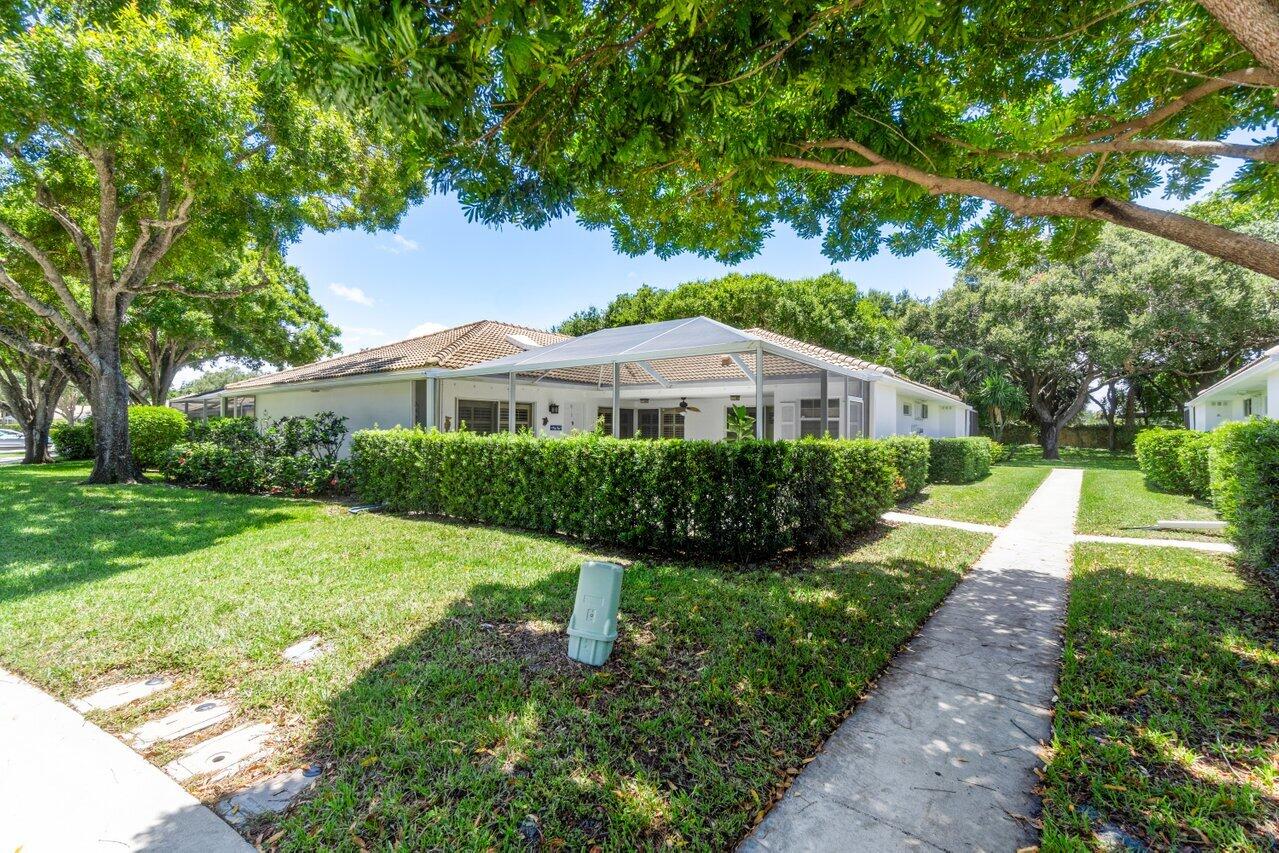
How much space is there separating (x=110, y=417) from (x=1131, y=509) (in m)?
23.7

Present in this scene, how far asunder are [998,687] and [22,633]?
25.2ft

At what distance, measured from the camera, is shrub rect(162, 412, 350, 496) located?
1253 centimetres

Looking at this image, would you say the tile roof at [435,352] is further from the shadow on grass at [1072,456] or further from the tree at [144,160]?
the shadow on grass at [1072,456]

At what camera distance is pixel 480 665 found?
12.8 feet

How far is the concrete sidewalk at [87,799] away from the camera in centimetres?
232

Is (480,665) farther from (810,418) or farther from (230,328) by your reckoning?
(230,328)

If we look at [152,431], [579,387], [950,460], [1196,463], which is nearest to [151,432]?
[152,431]

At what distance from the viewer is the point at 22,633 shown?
4.41m

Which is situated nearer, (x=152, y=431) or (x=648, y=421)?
(x=152, y=431)

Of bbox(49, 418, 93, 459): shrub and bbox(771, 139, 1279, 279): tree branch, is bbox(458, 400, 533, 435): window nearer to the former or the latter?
bbox(771, 139, 1279, 279): tree branch

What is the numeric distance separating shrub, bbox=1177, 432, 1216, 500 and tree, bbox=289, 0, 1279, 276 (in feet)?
29.8

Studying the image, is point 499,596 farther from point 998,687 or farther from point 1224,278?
point 1224,278

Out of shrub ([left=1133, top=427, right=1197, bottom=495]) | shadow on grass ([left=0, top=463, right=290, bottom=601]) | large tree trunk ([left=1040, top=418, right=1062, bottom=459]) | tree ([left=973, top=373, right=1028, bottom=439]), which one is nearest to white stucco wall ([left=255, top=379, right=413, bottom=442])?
shadow on grass ([left=0, top=463, right=290, bottom=601])

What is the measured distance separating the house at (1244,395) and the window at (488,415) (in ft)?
51.7
